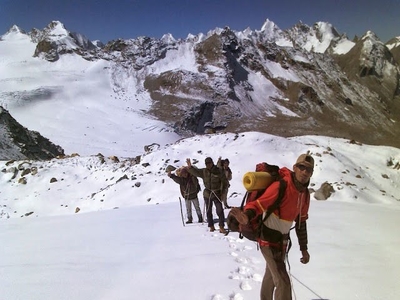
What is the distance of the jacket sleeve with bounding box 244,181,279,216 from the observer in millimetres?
3494

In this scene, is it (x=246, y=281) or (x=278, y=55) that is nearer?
(x=246, y=281)

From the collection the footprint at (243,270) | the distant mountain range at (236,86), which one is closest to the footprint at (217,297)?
the footprint at (243,270)

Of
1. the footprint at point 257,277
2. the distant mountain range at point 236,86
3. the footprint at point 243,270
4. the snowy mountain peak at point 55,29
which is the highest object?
the snowy mountain peak at point 55,29

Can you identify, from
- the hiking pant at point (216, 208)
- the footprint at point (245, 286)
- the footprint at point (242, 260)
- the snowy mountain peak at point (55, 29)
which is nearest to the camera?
the footprint at point (245, 286)

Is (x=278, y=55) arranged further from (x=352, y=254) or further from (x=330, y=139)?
(x=352, y=254)

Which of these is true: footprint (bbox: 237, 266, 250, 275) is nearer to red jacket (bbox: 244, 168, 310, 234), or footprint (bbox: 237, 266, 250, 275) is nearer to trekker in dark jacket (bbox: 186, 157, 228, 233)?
red jacket (bbox: 244, 168, 310, 234)

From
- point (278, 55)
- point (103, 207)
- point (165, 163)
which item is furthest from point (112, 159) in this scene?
point (278, 55)

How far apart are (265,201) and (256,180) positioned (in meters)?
0.24

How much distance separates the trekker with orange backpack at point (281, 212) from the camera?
3.50 meters

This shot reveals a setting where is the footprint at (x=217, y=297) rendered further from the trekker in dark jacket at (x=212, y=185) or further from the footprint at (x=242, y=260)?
the trekker in dark jacket at (x=212, y=185)

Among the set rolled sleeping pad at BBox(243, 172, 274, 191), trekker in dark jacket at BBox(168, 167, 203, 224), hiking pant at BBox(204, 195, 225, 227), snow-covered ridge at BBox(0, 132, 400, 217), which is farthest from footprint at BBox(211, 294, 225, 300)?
snow-covered ridge at BBox(0, 132, 400, 217)

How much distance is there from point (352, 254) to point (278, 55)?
106540mm

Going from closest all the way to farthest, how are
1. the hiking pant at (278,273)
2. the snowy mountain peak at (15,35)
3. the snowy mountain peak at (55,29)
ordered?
the hiking pant at (278,273)
the snowy mountain peak at (55,29)
the snowy mountain peak at (15,35)

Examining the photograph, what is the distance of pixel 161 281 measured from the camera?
4.98 metres
